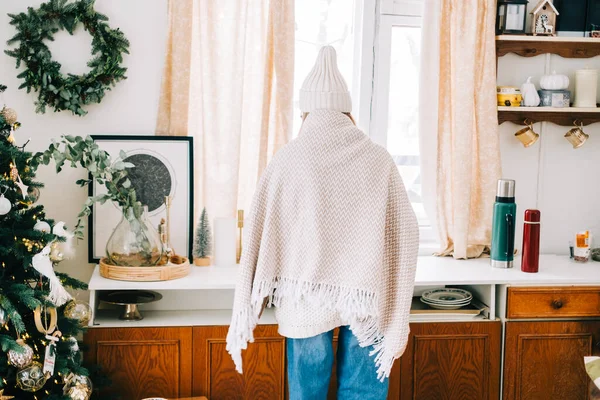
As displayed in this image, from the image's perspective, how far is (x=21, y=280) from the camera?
2.22 metres

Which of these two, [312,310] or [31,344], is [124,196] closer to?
[31,344]

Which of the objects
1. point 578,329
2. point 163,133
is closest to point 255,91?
point 163,133

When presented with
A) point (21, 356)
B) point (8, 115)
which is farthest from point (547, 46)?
point (21, 356)

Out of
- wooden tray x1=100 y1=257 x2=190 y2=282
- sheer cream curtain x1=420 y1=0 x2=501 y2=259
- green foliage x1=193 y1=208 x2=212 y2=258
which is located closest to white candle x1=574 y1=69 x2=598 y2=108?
sheer cream curtain x1=420 y1=0 x2=501 y2=259

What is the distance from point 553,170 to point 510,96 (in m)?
0.45

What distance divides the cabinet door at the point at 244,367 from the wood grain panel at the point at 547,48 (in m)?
1.62

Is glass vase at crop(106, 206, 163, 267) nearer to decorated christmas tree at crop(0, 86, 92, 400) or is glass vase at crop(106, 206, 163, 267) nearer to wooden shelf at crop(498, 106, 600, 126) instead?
decorated christmas tree at crop(0, 86, 92, 400)

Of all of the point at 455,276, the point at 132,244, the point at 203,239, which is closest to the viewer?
the point at 132,244

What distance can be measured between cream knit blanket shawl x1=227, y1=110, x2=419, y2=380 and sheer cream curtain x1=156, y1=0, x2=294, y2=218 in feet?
2.66

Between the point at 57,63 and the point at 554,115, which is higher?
the point at 57,63

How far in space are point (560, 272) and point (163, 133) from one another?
1768 millimetres

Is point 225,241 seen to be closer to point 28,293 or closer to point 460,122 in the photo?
point 28,293

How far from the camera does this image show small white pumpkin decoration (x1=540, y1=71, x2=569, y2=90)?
10.3 feet

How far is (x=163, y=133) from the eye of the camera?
299 centimetres
